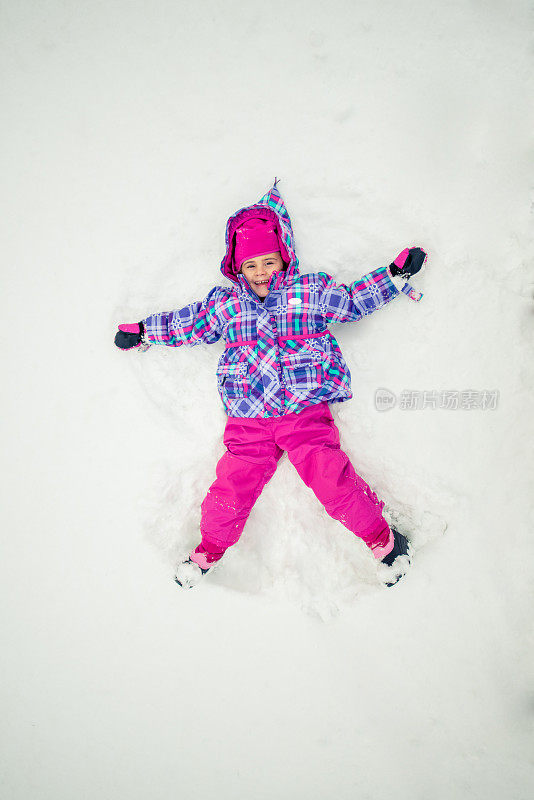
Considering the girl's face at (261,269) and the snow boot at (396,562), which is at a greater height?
the girl's face at (261,269)

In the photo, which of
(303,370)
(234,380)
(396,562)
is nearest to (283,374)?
(303,370)

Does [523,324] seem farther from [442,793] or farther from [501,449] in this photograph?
[442,793]

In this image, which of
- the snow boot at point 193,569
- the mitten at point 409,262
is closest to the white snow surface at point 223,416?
the snow boot at point 193,569

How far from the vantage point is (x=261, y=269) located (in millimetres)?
1729

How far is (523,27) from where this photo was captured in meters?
1.82

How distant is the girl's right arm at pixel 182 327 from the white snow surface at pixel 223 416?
6.4 inches

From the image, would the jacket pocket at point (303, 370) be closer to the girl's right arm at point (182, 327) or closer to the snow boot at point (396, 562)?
the girl's right arm at point (182, 327)

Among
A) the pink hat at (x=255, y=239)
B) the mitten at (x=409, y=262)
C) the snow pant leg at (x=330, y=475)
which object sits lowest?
the snow pant leg at (x=330, y=475)

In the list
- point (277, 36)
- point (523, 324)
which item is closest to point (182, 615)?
point (523, 324)

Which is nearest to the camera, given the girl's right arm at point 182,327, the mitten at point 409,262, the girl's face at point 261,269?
the mitten at point 409,262

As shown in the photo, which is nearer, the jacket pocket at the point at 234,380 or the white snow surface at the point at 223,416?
the jacket pocket at the point at 234,380

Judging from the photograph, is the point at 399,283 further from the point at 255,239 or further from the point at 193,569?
the point at 193,569

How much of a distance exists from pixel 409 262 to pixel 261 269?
0.59 meters

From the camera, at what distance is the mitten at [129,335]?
1.91 metres
